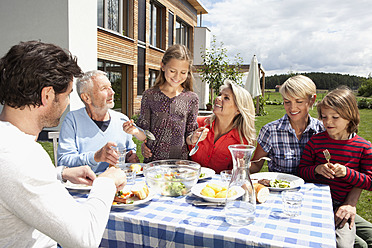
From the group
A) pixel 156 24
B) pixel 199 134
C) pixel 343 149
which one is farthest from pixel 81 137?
pixel 156 24

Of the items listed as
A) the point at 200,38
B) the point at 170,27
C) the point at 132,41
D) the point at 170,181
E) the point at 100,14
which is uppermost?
the point at 200,38

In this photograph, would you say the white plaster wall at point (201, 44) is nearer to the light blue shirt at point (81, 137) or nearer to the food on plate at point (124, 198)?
the light blue shirt at point (81, 137)

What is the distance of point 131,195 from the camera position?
1.68 m

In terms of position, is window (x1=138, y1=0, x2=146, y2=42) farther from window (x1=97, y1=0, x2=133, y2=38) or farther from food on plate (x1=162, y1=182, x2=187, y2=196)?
food on plate (x1=162, y1=182, x2=187, y2=196)

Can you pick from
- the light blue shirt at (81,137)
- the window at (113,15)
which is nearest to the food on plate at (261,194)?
the light blue shirt at (81,137)

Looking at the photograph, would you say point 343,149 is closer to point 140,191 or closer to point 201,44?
point 140,191

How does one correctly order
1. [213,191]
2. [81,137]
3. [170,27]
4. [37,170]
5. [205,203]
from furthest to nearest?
[170,27] < [81,137] < [213,191] < [205,203] < [37,170]

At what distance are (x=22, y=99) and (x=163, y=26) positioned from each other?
13.6 meters

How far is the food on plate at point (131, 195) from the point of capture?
1.59 metres

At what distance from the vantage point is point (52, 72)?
1.19 meters

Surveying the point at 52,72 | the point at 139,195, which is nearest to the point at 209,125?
the point at 139,195

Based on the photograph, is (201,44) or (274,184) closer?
(274,184)

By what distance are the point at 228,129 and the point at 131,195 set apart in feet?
4.89

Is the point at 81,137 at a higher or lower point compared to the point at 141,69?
lower
